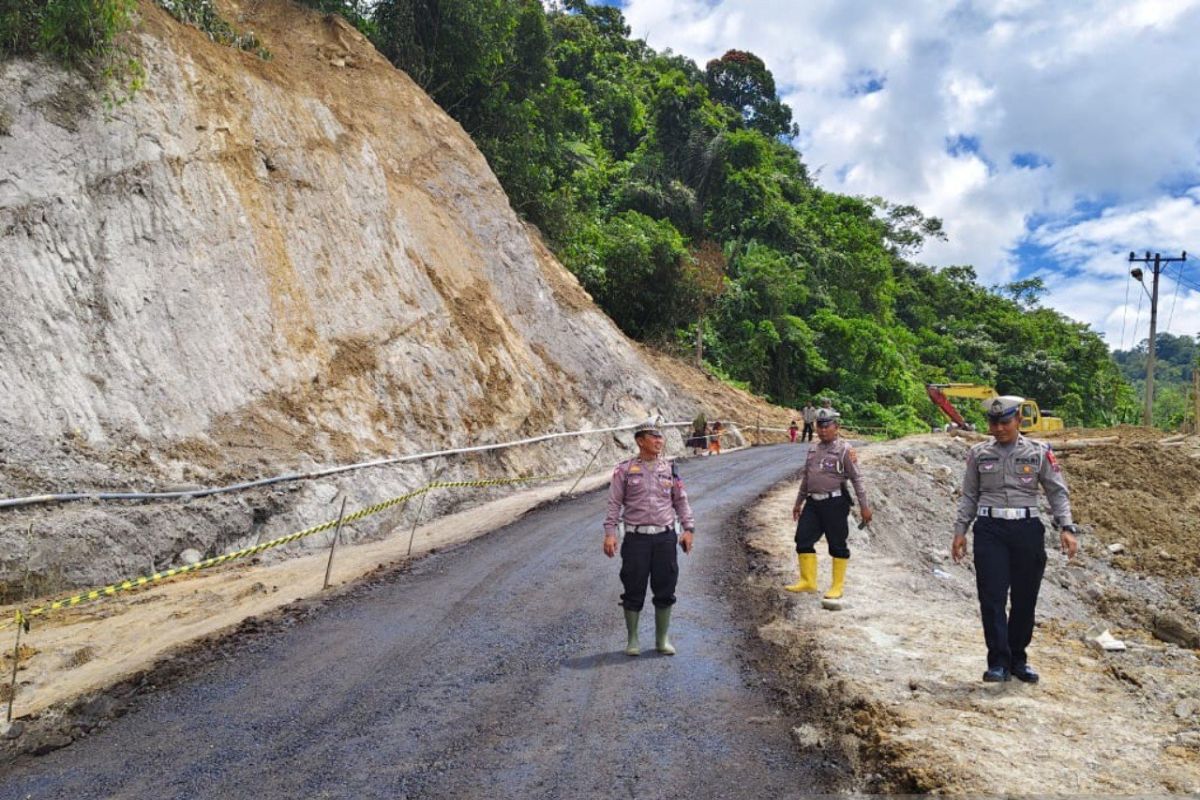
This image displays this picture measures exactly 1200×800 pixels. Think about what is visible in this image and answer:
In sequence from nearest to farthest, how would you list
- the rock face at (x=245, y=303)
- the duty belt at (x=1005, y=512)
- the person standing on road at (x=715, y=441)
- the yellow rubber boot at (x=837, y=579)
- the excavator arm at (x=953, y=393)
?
the duty belt at (x=1005, y=512) → the yellow rubber boot at (x=837, y=579) → the rock face at (x=245, y=303) → the person standing on road at (x=715, y=441) → the excavator arm at (x=953, y=393)

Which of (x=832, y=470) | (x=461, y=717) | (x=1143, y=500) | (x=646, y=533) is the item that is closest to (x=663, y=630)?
(x=646, y=533)

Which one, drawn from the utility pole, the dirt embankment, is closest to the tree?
the utility pole

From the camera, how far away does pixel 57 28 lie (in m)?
13.2

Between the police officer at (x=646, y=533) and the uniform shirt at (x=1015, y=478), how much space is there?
2070 mm

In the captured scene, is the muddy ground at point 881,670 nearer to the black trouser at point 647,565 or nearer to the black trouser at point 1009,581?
the black trouser at point 1009,581

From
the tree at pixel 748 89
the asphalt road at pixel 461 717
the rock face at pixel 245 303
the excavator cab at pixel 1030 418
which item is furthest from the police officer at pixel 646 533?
the tree at pixel 748 89

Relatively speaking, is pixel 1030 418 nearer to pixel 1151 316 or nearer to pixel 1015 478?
pixel 1151 316

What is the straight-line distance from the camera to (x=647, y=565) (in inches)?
247

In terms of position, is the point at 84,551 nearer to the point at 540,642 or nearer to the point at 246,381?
the point at 246,381

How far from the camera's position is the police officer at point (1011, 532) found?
5.44 m

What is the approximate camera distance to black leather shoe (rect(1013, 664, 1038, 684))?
213 inches

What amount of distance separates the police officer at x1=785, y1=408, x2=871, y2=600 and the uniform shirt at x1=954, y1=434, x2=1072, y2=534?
2127mm

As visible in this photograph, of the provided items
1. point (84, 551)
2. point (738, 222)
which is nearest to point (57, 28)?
point (84, 551)

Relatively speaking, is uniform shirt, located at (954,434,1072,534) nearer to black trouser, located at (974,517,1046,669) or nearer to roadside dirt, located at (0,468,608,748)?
black trouser, located at (974,517,1046,669)
